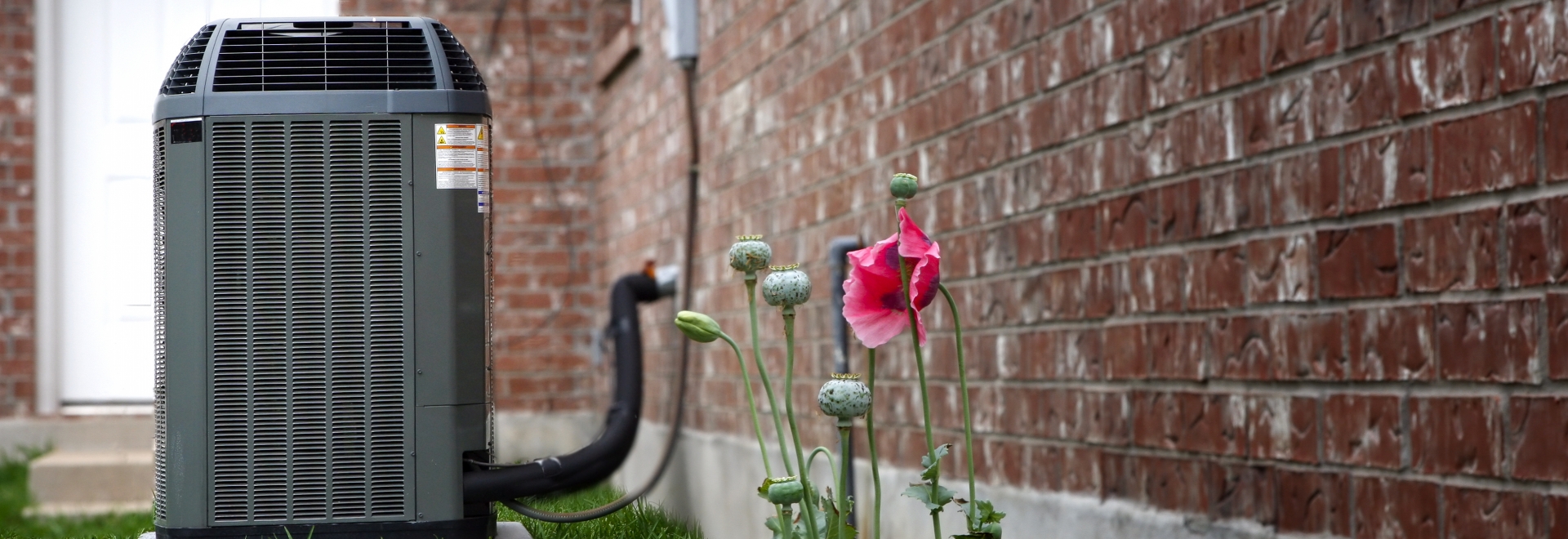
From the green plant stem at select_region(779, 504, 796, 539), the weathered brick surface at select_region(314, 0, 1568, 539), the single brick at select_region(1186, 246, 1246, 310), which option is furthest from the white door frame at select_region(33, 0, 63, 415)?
the green plant stem at select_region(779, 504, 796, 539)

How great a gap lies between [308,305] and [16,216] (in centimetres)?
432

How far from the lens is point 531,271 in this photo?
5.71m

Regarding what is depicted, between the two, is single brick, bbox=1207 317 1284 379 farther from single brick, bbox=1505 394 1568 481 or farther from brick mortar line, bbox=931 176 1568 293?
single brick, bbox=1505 394 1568 481

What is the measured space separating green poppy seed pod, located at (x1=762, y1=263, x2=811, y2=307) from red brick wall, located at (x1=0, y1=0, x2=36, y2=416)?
512 cm

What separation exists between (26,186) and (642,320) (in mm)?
2522

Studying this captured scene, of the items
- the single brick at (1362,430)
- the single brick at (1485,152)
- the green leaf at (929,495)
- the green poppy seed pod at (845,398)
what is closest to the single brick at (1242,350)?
the single brick at (1362,430)

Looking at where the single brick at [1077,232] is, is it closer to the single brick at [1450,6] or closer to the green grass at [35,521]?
the single brick at [1450,6]

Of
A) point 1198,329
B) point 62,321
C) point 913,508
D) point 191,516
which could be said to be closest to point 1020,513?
point 913,508

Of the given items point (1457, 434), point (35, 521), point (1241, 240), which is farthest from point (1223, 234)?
point (35, 521)

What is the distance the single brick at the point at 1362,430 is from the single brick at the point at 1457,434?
1.0 inches

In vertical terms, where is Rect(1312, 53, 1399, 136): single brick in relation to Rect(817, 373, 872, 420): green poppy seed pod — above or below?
above

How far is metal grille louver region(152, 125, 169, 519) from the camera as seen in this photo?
1.93 meters

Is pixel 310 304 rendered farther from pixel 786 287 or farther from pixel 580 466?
pixel 786 287

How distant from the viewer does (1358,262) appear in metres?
1.54
